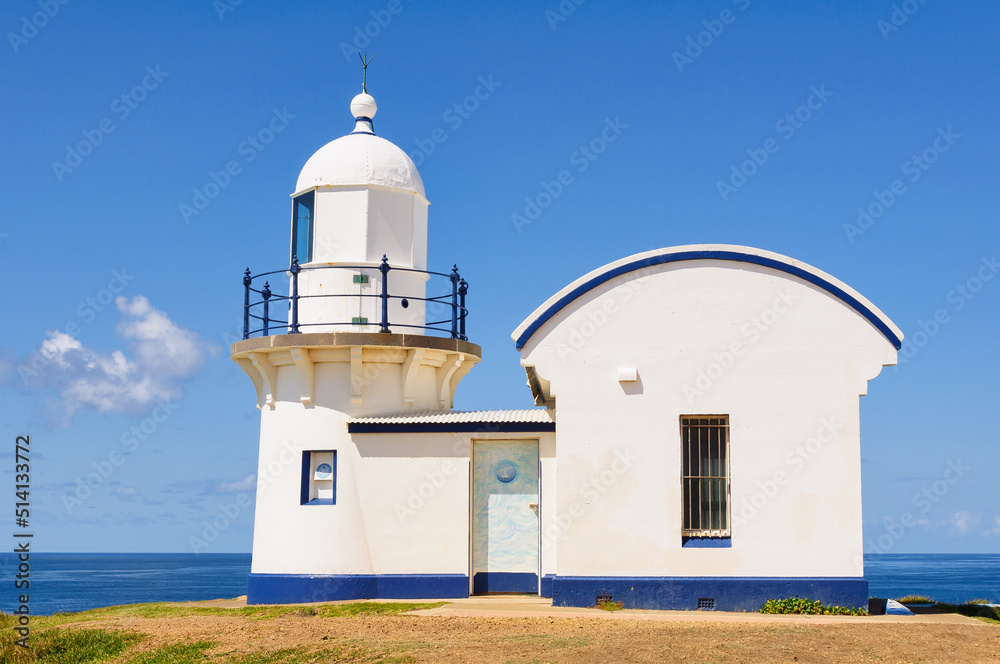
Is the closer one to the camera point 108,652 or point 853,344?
point 108,652

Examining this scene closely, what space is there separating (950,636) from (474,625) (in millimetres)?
5817

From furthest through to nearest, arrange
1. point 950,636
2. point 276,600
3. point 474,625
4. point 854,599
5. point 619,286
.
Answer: point 276,600 → point 619,286 → point 854,599 → point 474,625 → point 950,636

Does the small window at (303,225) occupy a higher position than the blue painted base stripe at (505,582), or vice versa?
the small window at (303,225)

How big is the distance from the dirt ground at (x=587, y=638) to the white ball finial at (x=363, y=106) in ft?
31.3

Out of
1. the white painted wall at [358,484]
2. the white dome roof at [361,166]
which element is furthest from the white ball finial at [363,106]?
the white painted wall at [358,484]

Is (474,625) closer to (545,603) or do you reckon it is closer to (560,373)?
(545,603)

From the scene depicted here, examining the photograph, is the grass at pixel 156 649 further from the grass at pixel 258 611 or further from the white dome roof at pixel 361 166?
the white dome roof at pixel 361 166

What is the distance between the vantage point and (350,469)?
16969 millimetres

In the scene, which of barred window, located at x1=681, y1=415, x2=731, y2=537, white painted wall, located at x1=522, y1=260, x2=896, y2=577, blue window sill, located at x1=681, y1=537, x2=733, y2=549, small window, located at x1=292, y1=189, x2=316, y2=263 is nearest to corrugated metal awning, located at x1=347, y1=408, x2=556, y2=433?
white painted wall, located at x1=522, y1=260, x2=896, y2=577

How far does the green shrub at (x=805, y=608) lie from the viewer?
579 inches

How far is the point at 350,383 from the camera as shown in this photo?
1727cm

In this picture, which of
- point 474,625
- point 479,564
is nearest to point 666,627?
point 474,625

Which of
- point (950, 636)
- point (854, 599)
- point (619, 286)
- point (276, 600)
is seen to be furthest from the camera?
point (276, 600)

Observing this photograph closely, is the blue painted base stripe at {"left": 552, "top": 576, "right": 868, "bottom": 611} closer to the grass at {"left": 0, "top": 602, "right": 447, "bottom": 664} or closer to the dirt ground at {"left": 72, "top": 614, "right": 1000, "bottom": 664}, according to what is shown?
the dirt ground at {"left": 72, "top": 614, "right": 1000, "bottom": 664}
